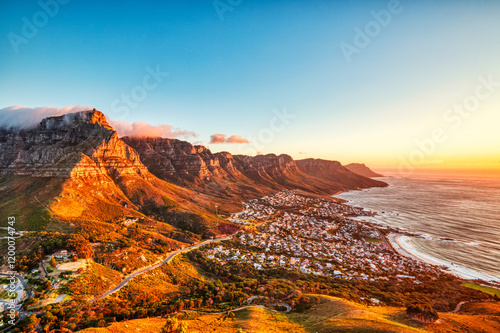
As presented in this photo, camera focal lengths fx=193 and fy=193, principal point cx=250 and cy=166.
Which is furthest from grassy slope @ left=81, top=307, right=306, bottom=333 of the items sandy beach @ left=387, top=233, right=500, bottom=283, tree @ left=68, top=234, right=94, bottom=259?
sandy beach @ left=387, top=233, right=500, bottom=283

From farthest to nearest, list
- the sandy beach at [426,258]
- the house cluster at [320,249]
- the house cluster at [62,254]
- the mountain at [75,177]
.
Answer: the mountain at [75,177], the house cluster at [320,249], the sandy beach at [426,258], the house cluster at [62,254]

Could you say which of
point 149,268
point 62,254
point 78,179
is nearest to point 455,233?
point 149,268

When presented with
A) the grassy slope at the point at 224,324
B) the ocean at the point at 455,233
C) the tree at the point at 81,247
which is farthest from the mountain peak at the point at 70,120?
the ocean at the point at 455,233

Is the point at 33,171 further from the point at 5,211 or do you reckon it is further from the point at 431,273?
the point at 431,273

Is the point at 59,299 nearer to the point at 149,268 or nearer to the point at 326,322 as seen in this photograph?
the point at 149,268

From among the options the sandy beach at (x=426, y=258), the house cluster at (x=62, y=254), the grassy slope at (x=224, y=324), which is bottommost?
the sandy beach at (x=426, y=258)

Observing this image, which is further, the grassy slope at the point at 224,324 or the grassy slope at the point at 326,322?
the grassy slope at the point at 224,324

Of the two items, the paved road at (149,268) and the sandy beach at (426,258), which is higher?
the paved road at (149,268)

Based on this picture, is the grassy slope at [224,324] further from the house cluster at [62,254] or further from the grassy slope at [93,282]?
the house cluster at [62,254]
